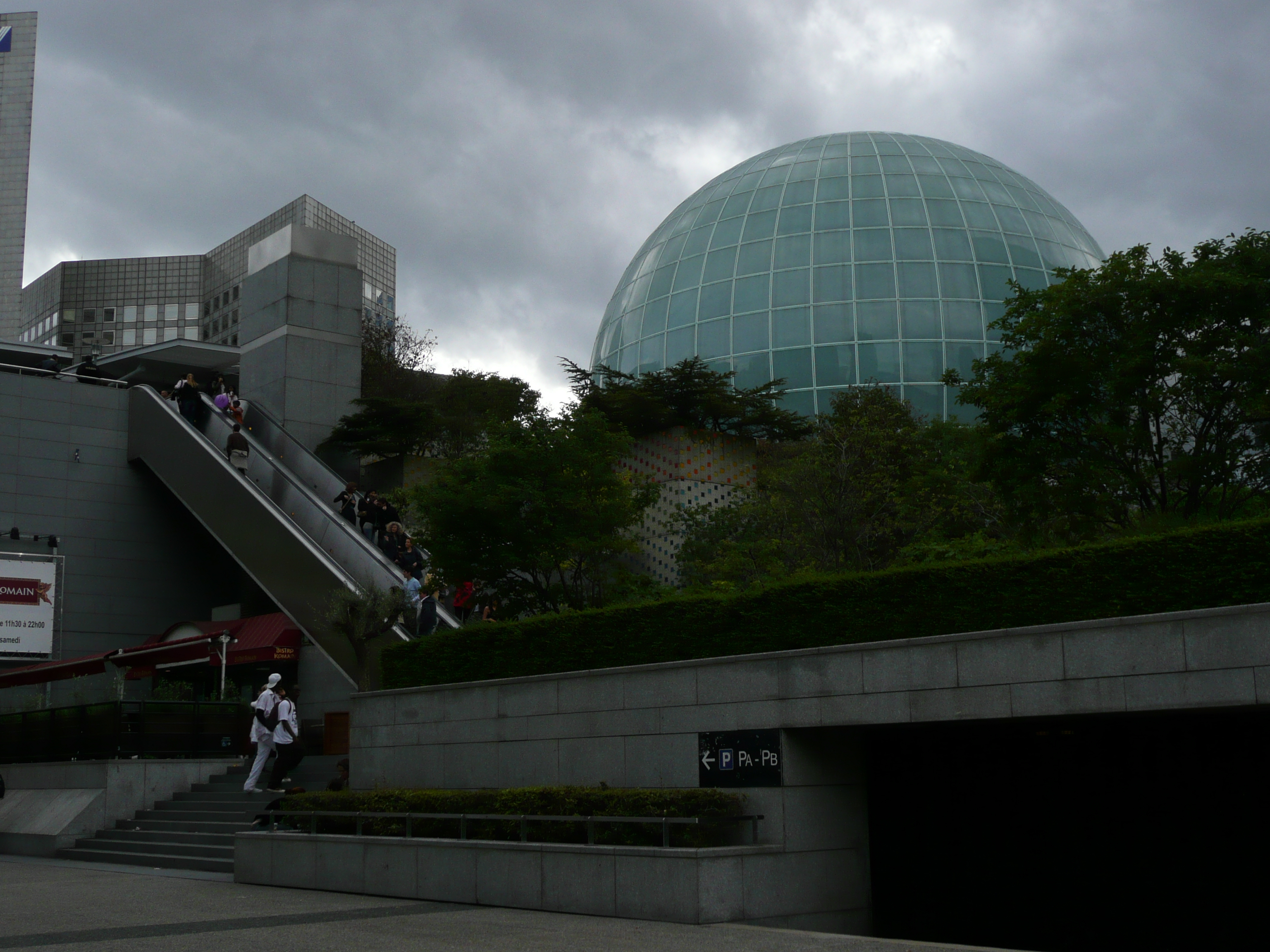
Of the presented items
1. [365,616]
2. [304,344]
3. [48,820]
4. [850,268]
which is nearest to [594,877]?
[365,616]

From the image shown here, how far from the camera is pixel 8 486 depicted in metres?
35.8

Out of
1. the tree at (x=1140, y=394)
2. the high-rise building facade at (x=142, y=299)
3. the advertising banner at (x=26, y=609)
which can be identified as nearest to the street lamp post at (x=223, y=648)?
the advertising banner at (x=26, y=609)

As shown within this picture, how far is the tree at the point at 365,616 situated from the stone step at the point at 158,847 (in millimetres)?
3324

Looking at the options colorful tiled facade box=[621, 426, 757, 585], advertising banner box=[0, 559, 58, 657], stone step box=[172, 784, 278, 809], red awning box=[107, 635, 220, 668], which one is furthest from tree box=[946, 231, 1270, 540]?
Result: advertising banner box=[0, 559, 58, 657]

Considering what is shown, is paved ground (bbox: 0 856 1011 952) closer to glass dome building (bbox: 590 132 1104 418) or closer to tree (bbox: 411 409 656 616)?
tree (bbox: 411 409 656 616)

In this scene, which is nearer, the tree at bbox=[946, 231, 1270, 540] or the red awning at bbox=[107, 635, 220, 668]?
the tree at bbox=[946, 231, 1270, 540]

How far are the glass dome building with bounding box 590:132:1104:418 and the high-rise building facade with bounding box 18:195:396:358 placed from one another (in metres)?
62.4

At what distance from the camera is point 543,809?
14.4 meters

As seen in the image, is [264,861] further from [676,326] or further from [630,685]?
[676,326]

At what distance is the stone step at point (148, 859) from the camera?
62.1 ft

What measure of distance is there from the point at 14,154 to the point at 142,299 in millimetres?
27161

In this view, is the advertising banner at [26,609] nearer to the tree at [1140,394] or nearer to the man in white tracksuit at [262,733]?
the man in white tracksuit at [262,733]

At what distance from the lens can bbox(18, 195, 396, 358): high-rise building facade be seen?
108562 mm

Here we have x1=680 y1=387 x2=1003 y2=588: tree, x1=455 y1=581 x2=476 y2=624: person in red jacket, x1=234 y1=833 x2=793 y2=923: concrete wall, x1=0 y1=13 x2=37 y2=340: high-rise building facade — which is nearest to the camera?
x1=234 y1=833 x2=793 y2=923: concrete wall
